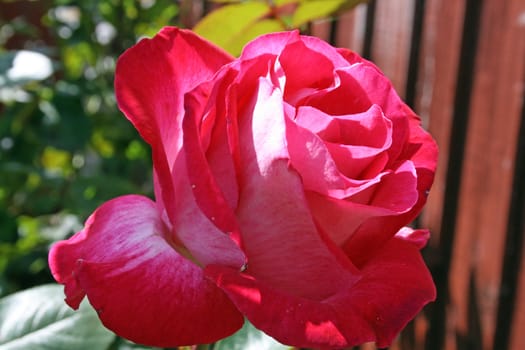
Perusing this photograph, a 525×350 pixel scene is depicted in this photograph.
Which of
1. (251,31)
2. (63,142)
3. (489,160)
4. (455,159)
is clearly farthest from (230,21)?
(455,159)

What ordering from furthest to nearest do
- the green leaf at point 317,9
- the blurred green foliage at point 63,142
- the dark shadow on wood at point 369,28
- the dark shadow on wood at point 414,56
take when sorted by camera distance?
the dark shadow on wood at point 369,28, the dark shadow on wood at point 414,56, the blurred green foliage at point 63,142, the green leaf at point 317,9

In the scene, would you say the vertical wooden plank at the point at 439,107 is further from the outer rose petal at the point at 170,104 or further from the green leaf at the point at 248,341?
the outer rose petal at the point at 170,104

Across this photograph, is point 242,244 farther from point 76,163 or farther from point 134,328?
point 76,163

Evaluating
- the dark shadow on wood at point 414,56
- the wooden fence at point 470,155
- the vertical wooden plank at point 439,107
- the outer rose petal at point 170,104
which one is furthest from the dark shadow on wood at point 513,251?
the outer rose petal at point 170,104

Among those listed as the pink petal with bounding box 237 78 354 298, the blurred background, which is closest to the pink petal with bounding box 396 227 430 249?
the pink petal with bounding box 237 78 354 298

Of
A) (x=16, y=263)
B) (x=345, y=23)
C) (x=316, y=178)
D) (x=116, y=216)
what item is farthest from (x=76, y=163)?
(x=316, y=178)

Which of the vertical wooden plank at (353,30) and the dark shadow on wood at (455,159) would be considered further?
the vertical wooden plank at (353,30)

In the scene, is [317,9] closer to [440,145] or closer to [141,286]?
[141,286]
